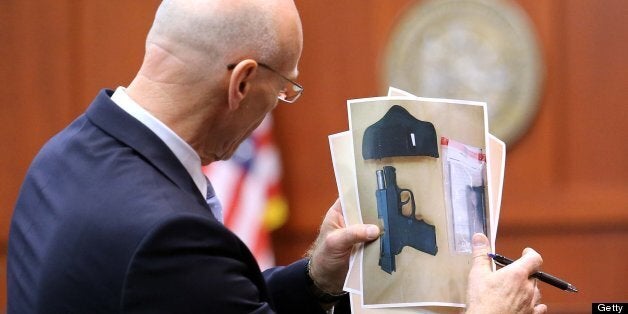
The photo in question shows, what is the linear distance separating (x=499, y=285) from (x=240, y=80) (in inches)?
21.0

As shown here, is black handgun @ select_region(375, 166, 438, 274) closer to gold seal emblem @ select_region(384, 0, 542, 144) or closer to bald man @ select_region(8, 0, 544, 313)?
bald man @ select_region(8, 0, 544, 313)

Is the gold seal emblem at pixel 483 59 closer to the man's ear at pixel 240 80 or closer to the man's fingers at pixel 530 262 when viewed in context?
the man's fingers at pixel 530 262

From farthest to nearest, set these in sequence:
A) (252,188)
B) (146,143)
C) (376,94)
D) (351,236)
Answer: (376,94) < (252,188) < (351,236) < (146,143)

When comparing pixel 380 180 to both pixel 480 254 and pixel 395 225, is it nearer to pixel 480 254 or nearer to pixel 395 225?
pixel 395 225

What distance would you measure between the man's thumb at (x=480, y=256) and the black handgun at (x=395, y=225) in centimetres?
7

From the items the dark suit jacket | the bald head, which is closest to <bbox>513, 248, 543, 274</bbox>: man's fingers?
the dark suit jacket

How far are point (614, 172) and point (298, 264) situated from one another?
1.82 meters

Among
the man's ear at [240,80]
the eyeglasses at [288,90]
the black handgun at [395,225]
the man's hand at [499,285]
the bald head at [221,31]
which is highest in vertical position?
the bald head at [221,31]

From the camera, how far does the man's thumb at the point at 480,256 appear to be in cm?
167

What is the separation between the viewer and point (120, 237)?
138 centimetres

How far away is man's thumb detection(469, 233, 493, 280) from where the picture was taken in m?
1.67

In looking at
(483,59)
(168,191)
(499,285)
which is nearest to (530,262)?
(499,285)

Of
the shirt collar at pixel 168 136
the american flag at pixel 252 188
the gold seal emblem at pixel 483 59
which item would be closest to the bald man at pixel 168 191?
the shirt collar at pixel 168 136

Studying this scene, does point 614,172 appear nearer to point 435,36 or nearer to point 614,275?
point 614,275
